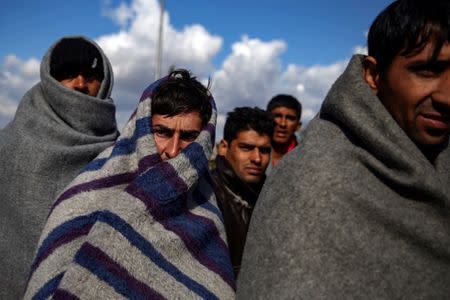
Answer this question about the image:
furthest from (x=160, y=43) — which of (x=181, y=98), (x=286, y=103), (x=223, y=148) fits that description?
(x=181, y=98)

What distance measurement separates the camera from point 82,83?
2900 mm

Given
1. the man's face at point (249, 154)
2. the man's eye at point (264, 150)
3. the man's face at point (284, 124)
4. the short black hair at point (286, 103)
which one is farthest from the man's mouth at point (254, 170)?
the short black hair at point (286, 103)

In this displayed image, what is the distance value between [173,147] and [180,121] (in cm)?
15

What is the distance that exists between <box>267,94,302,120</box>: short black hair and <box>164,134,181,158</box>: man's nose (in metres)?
4.03

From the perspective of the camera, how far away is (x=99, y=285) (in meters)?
1.61

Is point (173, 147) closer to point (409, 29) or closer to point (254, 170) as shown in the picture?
point (409, 29)

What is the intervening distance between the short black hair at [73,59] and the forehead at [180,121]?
100cm

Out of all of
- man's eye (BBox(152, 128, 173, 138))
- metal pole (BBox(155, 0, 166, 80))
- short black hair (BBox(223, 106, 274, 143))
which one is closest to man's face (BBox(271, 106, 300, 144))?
short black hair (BBox(223, 106, 274, 143))

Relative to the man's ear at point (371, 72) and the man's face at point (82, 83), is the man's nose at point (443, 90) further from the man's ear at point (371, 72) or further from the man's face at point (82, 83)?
the man's face at point (82, 83)

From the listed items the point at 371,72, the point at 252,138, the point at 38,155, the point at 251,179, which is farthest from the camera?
the point at 252,138

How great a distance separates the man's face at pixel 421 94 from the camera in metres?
1.51

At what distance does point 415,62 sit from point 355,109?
0.25m

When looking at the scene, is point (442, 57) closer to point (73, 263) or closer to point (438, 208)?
point (438, 208)

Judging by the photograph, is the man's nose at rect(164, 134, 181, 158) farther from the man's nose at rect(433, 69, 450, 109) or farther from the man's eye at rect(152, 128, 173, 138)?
the man's nose at rect(433, 69, 450, 109)
